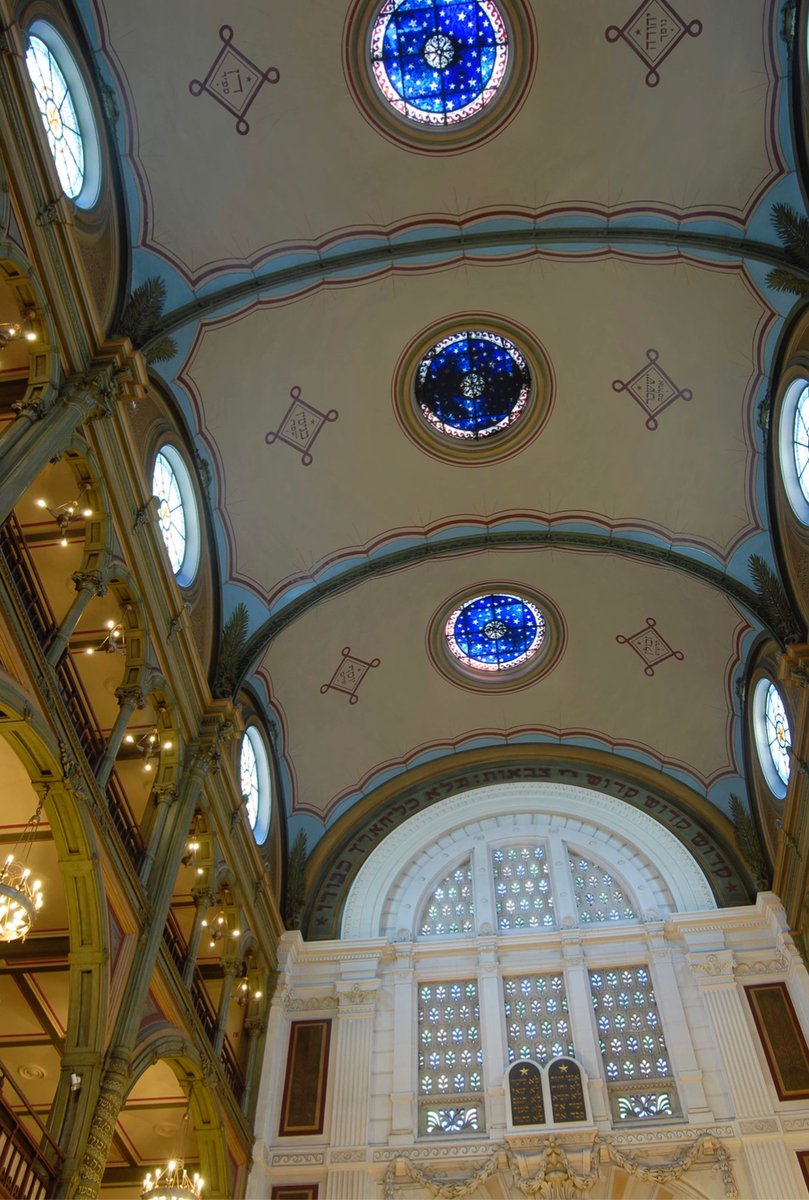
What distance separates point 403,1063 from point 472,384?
10.9 metres

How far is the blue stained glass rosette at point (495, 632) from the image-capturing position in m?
19.7

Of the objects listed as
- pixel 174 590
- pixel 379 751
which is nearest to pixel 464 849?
pixel 379 751

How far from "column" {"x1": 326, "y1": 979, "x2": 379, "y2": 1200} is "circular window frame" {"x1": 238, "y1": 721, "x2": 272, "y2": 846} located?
2919mm

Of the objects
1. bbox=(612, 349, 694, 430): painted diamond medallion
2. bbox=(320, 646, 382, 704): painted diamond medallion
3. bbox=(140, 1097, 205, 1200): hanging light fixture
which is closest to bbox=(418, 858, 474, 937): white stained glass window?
bbox=(320, 646, 382, 704): painted diamond medallion

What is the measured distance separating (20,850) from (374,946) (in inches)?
285

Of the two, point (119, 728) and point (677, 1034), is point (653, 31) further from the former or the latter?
point (677, 1034)

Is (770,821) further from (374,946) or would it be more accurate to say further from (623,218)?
(623,218)

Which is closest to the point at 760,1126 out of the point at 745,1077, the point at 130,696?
the point at 745,1077

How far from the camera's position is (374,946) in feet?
57.9

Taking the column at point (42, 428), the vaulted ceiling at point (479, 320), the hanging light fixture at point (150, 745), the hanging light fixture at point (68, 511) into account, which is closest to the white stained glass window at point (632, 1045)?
the vaulted ceiling at point (479, 320)

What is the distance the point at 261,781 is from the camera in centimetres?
1844

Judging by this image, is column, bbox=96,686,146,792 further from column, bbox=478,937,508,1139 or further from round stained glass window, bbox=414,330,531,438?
column, bbox=478,937,508,1139

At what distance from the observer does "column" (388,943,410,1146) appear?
15172 millimetres

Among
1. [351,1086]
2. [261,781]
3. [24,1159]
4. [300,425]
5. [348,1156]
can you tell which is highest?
[300,425]
